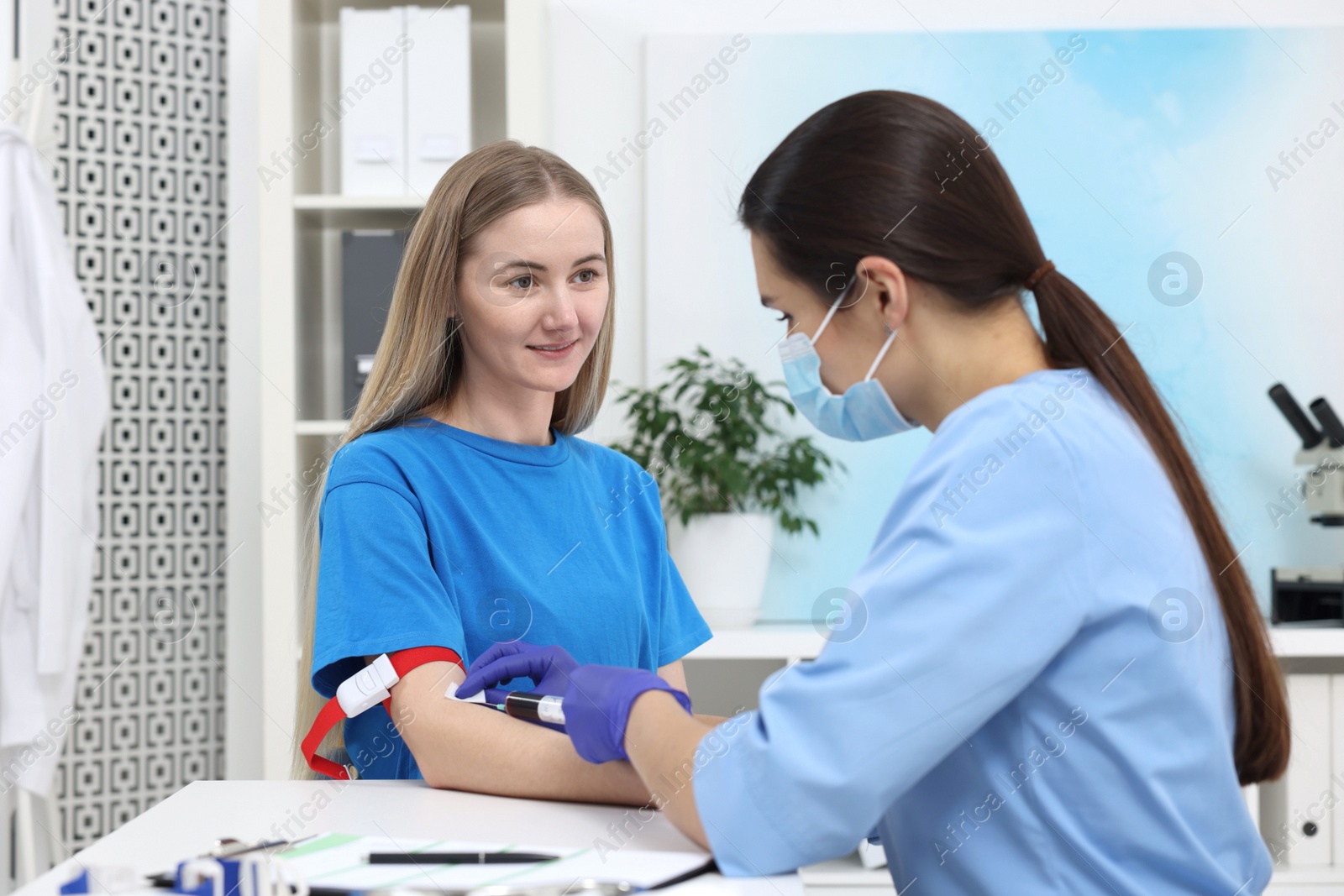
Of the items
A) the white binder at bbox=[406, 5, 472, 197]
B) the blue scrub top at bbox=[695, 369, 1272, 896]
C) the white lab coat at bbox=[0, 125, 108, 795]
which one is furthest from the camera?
the white binder at bbox=[406, 5, 472, 197]

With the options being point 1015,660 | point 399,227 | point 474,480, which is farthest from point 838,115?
point 399,227

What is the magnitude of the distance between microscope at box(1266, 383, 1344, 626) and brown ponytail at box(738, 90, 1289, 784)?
64.7 inches

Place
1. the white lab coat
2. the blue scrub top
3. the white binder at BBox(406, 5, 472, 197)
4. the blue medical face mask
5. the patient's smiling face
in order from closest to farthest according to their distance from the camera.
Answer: the blue scrub top, the blue medical face mask, the patient's smiling face, the white lab coat, the white binder at BBox(406, 5, 472, 197)

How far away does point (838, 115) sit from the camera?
865 mm

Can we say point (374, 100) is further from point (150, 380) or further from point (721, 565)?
point (721, 565)

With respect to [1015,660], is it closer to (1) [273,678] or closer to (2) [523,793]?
(2) [523,793]

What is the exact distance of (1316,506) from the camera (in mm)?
2305

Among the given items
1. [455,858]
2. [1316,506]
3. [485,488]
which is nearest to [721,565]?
[485,488]

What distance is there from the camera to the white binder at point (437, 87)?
87.3 inches

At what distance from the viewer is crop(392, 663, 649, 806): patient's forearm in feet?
2.83

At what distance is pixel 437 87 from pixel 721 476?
0.98 metres

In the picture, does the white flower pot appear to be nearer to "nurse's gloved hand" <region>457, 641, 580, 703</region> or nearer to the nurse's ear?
"nurse's gloved hand" <region>457, 641, 580, 703</region>

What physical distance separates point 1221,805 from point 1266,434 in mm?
1990

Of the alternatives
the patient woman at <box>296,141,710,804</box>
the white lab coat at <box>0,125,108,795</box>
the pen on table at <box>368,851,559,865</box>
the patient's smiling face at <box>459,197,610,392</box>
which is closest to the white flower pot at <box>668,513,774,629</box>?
the patient woman at <box>296,141,710,804</box>
